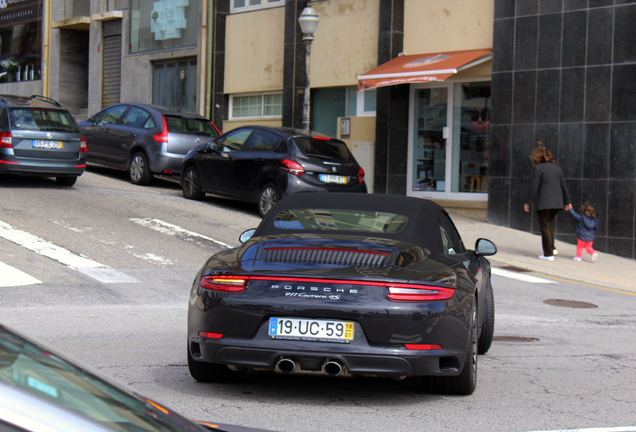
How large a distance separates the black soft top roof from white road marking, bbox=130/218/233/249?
21.6ft

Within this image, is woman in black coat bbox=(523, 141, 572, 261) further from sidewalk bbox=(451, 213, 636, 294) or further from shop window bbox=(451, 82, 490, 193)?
shop window bbox=(451, 82, 490, 193)

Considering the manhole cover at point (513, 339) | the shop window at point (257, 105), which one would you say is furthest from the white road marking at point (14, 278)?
the shop window at point (257, 105)

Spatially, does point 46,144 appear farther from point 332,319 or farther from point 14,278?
point 332,319

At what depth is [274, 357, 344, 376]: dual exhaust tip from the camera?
500 cm

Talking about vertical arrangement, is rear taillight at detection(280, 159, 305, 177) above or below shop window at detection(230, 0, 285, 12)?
below

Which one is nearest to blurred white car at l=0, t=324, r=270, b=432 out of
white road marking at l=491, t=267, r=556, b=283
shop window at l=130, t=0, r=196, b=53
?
white road marking at l=491, t=267, r=556, b=283

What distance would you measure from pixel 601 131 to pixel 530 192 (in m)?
2.95

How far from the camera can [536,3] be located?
1797cm

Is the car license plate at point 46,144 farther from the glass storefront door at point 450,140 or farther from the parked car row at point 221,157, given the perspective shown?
the glass storefront door at point 450,140

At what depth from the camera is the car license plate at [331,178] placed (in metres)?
15.7

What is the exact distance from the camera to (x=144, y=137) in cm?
1886

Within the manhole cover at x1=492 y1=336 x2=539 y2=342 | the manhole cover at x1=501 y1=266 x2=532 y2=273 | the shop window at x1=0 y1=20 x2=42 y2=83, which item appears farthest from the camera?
the shop window at x1=0 y1=20 x2=42 y2=83

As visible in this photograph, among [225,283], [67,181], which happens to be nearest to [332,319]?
[225,283]

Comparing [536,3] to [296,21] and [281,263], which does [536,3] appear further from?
[281,263]
